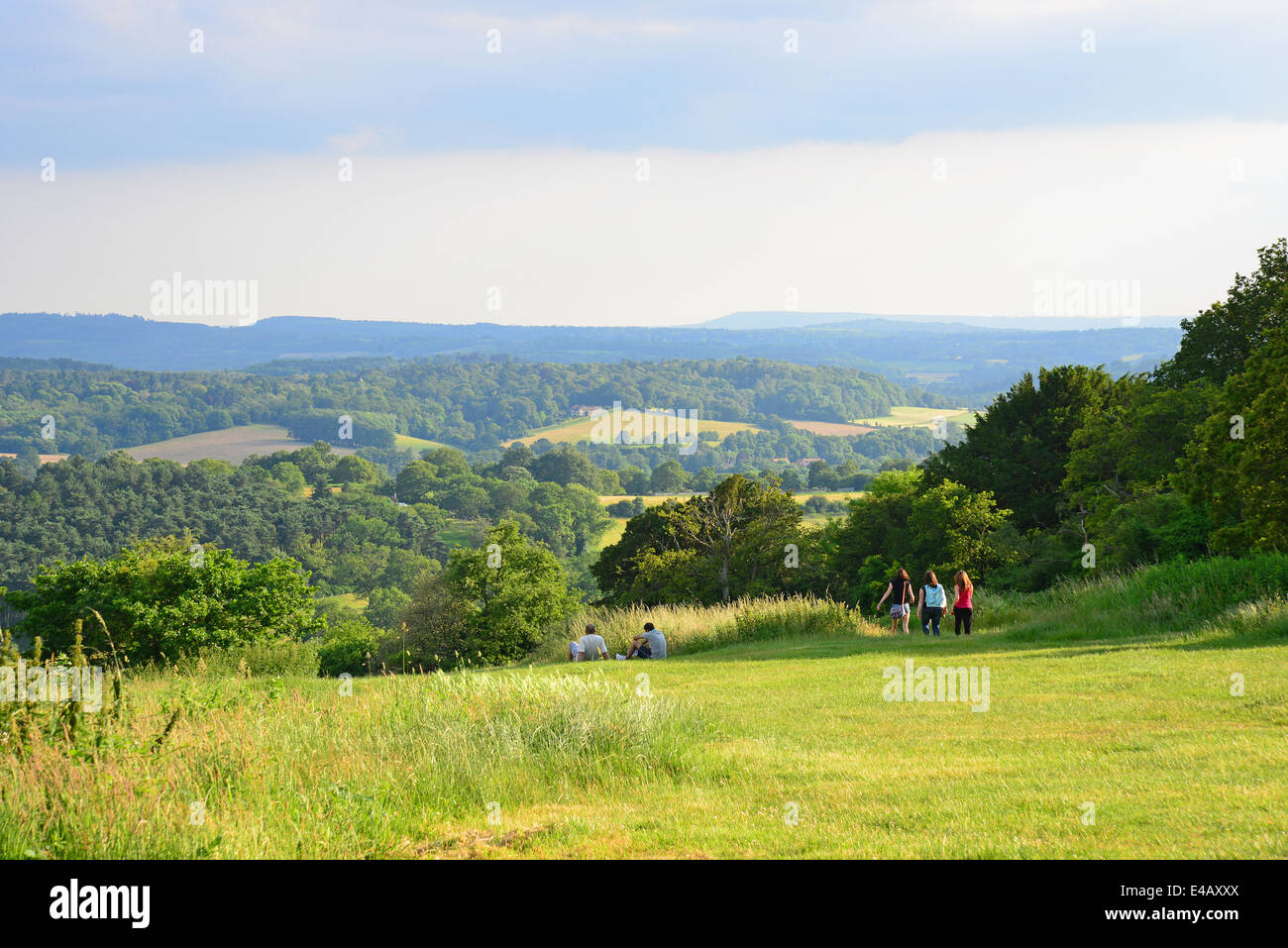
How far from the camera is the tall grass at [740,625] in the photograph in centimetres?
2039

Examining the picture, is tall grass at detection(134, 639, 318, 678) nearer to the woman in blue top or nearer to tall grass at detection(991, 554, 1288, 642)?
the woman in blue top

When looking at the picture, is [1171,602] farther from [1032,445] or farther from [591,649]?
[1032,445]

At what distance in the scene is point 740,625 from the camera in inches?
817

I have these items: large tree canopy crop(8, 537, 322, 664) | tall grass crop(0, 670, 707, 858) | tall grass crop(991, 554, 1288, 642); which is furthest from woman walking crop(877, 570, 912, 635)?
large tree canopy crop(8, 537, 322, 664)

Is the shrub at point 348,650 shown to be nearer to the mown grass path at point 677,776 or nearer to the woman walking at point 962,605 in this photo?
the woman walking at point 962,605

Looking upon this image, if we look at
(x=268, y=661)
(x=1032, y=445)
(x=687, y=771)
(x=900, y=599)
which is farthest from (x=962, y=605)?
(x=1032, y=445)

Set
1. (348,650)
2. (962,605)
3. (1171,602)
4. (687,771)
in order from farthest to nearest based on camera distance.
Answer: (348,650), (962,605), (1171,602), (687,771)

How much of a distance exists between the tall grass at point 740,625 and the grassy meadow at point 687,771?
709 cm

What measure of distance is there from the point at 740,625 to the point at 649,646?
2527 mm

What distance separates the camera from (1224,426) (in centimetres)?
2586

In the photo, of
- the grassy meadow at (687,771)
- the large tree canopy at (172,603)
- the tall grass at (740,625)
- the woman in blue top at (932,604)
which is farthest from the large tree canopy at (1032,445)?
the grassy meadow at (687,771)

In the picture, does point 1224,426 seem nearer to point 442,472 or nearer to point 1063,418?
point 1063,418
